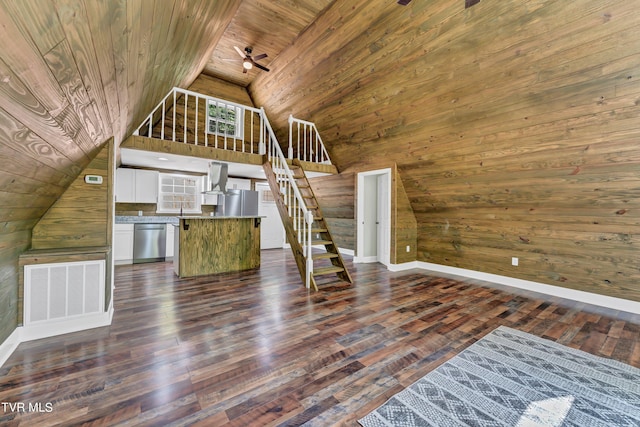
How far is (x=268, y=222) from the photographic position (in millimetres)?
7844

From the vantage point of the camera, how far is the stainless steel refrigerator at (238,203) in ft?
22.3

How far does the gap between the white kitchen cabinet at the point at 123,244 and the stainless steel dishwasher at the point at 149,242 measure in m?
0.07

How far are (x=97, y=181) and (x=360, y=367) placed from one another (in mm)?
3146

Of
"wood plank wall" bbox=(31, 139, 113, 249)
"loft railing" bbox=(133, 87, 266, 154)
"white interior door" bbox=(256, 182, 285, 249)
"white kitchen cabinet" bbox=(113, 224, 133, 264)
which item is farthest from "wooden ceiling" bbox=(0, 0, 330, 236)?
"white interior door" bbox=(256, 182, 285, 249)

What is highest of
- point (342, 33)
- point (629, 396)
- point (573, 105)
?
point (342, 33)

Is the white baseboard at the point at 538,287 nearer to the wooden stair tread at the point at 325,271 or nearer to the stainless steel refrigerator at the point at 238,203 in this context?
the wooden stair tread at the point at 325,271

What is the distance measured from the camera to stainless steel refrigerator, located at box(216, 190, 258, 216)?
679 cm

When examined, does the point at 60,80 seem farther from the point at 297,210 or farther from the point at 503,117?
the point at 297,210

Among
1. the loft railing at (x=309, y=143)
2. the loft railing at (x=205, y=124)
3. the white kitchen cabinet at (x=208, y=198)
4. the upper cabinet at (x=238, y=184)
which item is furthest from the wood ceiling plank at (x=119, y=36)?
the upper cabinet at (x=238, y=184)

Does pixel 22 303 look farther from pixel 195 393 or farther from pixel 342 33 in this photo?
pixel 342 33

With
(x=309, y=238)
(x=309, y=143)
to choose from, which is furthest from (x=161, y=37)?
(x=309, y=143)

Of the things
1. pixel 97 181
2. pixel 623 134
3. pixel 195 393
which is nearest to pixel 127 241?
pixel 97 181

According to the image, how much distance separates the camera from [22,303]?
2.38 m

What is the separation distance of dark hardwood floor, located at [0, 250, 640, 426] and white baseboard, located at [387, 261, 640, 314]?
0.72ft
